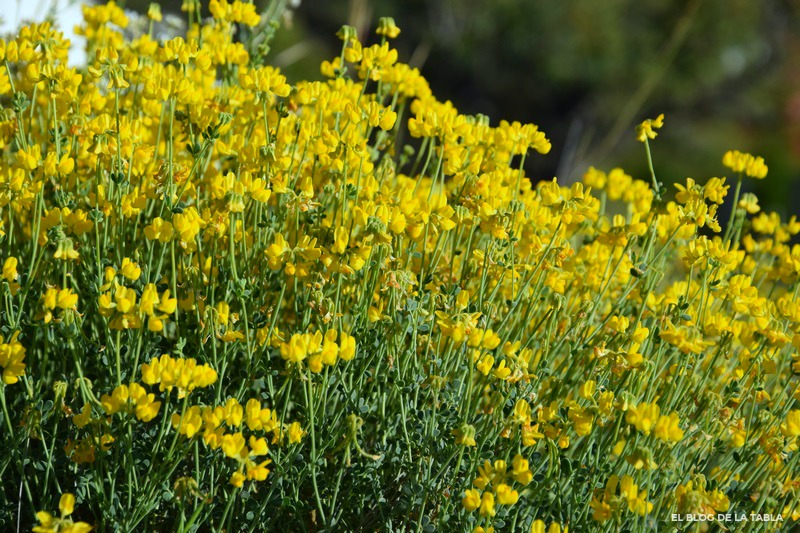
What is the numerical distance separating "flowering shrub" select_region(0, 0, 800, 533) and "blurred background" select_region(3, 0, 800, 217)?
11207 millimetres

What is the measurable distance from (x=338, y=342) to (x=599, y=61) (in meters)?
13.1

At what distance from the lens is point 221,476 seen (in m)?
1.77

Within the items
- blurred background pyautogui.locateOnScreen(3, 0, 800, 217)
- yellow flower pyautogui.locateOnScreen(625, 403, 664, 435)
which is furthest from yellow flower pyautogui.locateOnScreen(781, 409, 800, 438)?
blurred background pyautogui.locateOnScreen(3, 0, 800, 217)

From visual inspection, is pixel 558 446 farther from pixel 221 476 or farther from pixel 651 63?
pixel 651 63

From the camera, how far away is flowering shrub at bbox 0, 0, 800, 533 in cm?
162

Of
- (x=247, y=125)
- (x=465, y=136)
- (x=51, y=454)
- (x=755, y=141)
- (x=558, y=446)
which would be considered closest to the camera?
(x=51, y=454)

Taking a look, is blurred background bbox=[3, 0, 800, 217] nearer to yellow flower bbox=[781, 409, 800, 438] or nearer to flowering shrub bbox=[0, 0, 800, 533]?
flowering shrub bbox=[0, 0, 800, 533]

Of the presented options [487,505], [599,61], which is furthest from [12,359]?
[599,61]

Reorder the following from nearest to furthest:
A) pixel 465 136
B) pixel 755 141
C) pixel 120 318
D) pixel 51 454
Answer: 1. pixel 120 318
2. pixel 51 454
3. pixel 465 136
4. pixel 755 141

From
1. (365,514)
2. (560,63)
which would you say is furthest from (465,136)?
(560,63)

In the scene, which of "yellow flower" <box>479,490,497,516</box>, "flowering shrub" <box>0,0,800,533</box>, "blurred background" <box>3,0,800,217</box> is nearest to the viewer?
"yellow flower" <box>479,490,497,516</box>

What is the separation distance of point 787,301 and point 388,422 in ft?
2.82

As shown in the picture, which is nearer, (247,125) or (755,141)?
(247,125)

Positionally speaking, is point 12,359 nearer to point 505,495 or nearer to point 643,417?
point 505,495
